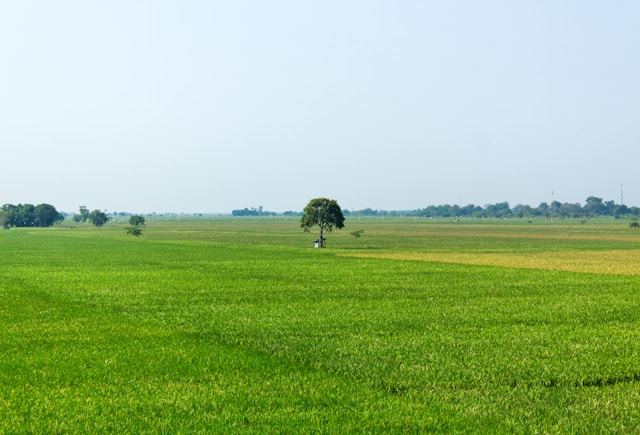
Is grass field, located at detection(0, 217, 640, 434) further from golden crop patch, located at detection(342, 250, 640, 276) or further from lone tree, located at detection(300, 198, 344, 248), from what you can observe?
lone tree, located at detection(300, 198, 344, 248)

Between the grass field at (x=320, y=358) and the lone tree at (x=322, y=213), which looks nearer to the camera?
the grass field at (x=320, y=358)

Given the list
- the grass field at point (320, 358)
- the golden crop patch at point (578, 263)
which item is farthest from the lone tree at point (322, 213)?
the grass field at point (320, 358)

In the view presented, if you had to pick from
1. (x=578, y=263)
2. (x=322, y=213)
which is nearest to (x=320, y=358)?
(x=578, y=263)

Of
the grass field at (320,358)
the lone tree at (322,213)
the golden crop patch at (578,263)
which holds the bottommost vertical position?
the golden crop patch at (578,263)

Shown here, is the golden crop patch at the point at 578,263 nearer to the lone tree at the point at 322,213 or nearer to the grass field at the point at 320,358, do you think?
the grass field at the point at 320,358

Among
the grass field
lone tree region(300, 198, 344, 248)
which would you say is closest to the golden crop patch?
the grass field

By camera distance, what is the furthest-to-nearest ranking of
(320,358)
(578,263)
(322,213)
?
(322,213) → (578,263) → (320,358)

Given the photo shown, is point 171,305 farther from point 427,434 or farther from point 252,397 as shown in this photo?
point 427,434

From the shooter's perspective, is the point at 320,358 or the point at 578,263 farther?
the point at 578,263

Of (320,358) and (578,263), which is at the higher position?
(320,358)

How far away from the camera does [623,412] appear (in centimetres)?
1353

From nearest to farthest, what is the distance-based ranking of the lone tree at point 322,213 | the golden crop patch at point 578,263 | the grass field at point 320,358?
the grass field at point 320,358 → the golden crop patch at point 578,263 → the lone tree at point 322,213

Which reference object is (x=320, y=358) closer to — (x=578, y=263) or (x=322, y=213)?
(x=578, y=263)

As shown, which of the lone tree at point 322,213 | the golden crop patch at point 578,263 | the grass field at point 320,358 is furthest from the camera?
the lone tree at point 322,213
